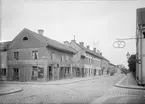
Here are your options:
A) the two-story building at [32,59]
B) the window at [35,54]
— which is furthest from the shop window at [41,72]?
the window at [35,54]

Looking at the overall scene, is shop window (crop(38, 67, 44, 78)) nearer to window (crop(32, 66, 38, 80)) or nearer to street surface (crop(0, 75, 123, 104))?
window (crop(32, 66, 38, 80))

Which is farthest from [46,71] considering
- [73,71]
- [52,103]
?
[52,103]

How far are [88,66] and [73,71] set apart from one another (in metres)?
10.6

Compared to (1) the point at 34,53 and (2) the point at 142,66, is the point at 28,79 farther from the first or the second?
(2) the point at 142,66

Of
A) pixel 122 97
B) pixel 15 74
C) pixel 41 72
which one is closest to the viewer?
pixel 122 97

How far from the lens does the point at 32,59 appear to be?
23375 mm

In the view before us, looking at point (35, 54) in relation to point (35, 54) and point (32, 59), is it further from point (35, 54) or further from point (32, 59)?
point (32, 59)

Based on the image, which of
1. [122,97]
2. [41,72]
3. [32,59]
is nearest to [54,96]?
[122,97]

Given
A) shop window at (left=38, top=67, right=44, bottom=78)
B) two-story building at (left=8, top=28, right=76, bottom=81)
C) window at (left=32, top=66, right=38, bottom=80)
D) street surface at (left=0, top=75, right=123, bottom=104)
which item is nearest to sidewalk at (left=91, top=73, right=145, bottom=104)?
street surface at (left=0, top=75, right=123, bottom=104)

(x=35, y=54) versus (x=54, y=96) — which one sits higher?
(x=35, y=54)

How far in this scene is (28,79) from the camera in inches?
914

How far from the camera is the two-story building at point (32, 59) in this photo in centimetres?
2256

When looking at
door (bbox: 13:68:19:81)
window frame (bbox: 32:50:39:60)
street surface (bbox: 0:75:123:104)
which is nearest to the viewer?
street surface (bbox: 0:75:123:104)

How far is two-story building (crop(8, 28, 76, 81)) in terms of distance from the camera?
22.6m
